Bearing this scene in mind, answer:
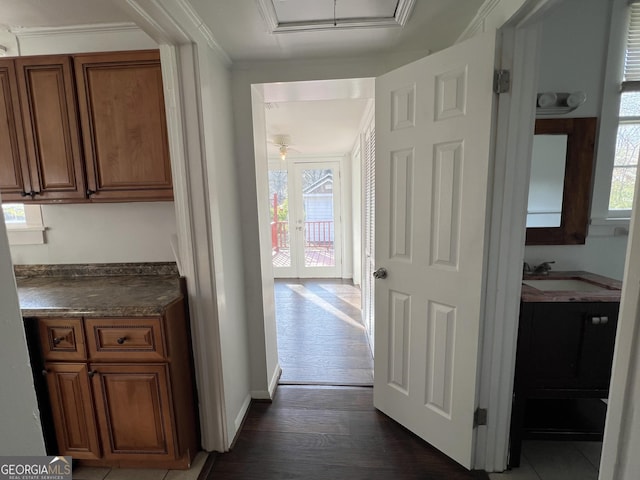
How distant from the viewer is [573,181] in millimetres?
1648

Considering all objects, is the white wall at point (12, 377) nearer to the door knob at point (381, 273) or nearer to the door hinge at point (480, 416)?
the door knob at point (381, 273)

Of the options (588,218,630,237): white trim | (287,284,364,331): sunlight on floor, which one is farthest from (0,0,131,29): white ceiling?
(287,284,364,331): sunlight on floor

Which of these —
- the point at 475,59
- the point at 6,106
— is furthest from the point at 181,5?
the point at 475,59

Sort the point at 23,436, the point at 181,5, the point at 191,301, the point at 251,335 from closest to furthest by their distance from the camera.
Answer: the point at 23,436, the point at 181,5, the point at 191,301, the point at 251,335

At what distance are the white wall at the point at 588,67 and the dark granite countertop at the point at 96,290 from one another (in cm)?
243

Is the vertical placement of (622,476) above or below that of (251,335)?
above

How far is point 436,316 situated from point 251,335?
1218mm

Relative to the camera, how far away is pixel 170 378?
130 cm

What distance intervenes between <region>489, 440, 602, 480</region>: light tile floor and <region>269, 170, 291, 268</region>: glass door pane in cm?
406

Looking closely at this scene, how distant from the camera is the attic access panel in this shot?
4.01 feet

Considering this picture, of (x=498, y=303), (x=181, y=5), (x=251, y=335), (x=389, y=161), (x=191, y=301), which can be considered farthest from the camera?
(x=251, y=335)

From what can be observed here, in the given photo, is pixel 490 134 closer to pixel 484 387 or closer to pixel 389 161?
pixel 389 161

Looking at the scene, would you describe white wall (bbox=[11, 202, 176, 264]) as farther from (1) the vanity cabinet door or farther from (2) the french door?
(2) the french door

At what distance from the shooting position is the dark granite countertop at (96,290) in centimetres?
124
